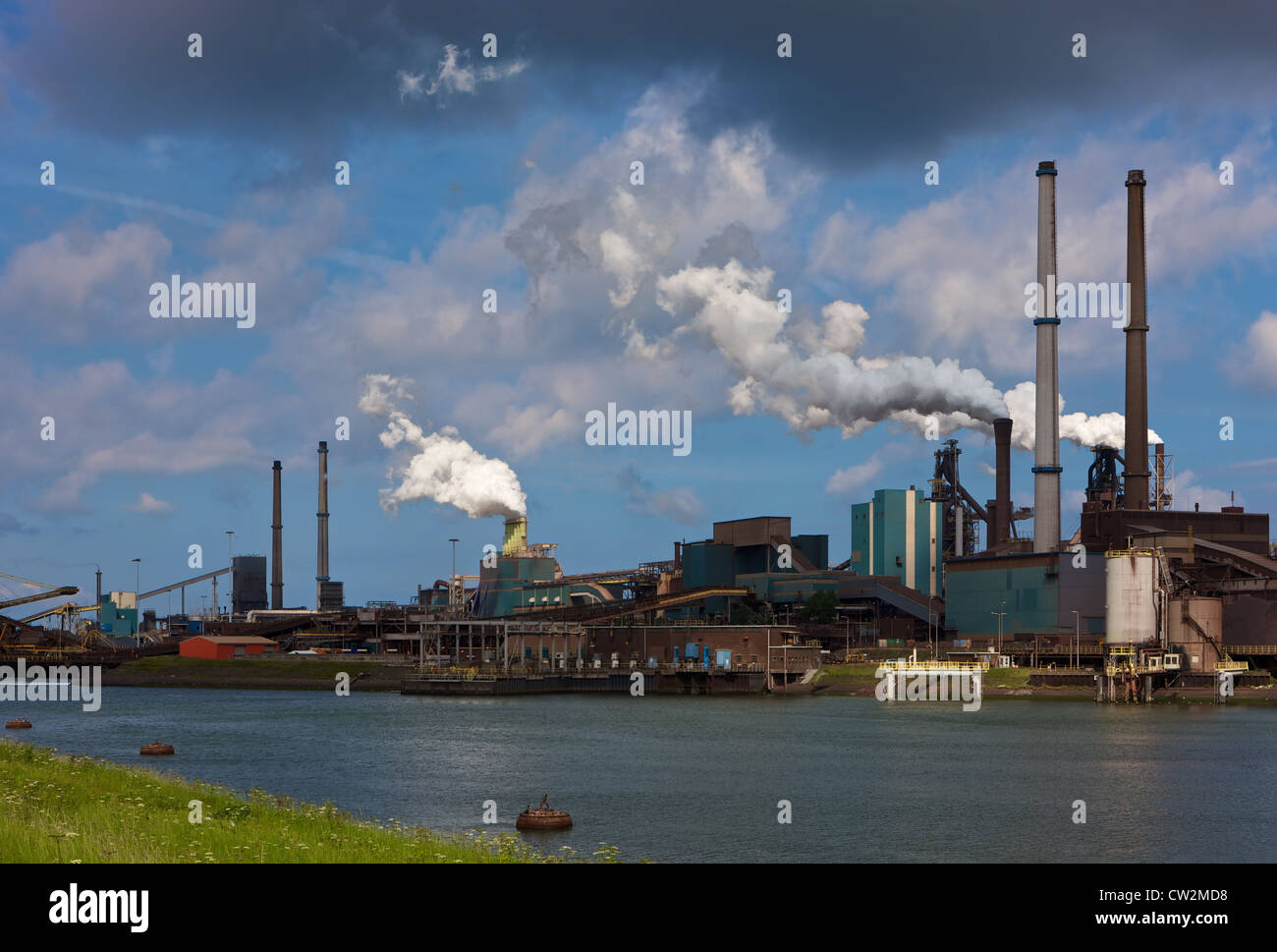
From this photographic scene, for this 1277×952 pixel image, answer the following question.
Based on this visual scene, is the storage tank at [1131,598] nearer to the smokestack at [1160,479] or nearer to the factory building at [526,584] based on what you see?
the smokestack at [1160,479]

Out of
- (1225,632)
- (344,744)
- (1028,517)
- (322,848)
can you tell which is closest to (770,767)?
(344,744)

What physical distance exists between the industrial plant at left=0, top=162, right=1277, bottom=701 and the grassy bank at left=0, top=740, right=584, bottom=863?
8612 cm

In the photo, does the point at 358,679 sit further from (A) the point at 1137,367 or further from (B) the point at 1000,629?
(A) the point at 1137,367

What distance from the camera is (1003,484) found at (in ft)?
520

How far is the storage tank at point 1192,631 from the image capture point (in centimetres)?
12219

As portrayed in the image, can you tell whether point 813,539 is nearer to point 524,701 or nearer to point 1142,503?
point 1142,503

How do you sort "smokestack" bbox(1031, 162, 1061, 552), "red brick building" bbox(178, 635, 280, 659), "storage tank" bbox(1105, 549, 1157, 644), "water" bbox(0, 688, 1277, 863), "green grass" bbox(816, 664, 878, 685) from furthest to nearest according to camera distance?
"red brick building" bbox(178, 635, 280, 659) < "smokestack" bbox(1031, 162, 1061, 552) < "green grass" bbox(816, 664, 878, 685) < "storage tank" bbox(1105, 549, 1157, 644) < "water" bbox(0, 688, 1277, 863)

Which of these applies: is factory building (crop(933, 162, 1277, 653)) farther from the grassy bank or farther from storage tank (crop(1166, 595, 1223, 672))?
the grassy bank

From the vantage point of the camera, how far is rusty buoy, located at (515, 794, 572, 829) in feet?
132

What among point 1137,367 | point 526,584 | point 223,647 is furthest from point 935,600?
point 223,647

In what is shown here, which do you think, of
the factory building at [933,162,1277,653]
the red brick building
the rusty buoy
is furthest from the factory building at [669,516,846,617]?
the rusty buoy
